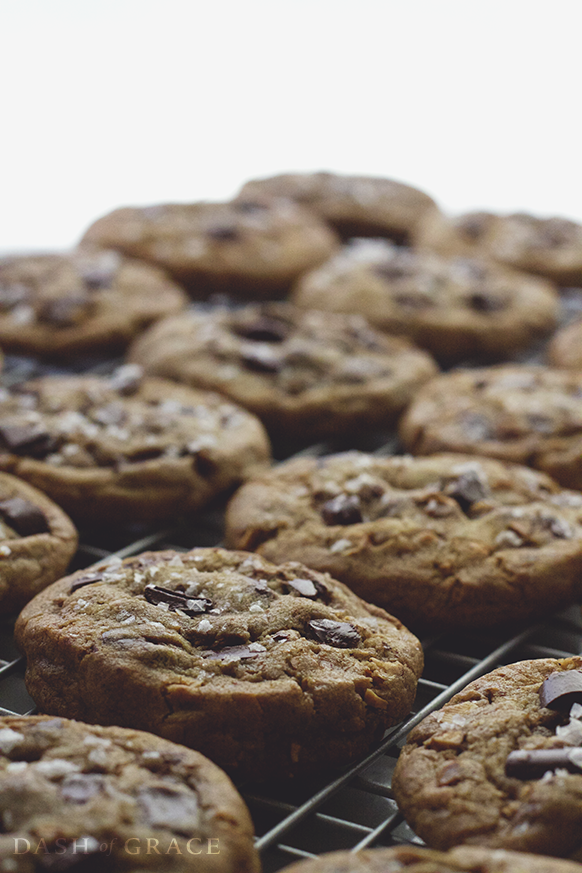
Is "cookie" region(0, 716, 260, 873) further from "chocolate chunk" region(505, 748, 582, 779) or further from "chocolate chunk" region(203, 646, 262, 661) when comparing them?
"chocolate chunk" region(505, 748, 582, 779)

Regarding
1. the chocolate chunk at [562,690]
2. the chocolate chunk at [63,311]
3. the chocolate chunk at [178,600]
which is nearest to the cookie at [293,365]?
the chocolate chunk at [63,311]

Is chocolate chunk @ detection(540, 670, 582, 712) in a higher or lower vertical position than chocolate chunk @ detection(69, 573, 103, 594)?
lower

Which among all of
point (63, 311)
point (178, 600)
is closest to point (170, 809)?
point (178, 600)

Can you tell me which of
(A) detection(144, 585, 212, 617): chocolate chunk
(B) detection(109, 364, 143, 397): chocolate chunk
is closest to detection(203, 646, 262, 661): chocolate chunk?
(A) detection(144, 585, 212, 617): chocolate chunk

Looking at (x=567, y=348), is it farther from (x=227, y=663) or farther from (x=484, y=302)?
(x=227, y=663)

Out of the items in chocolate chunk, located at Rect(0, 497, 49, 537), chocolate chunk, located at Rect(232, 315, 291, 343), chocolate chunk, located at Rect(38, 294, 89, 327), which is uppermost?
chocolate chunk, located at Rect(38, 294, 89, 327)

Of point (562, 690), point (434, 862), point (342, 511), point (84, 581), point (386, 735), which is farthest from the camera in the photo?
point (342, 511)

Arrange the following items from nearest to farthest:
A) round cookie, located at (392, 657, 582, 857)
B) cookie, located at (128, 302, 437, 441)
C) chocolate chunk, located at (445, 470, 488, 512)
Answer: round cookie, located at (392, 657, 582, 857) → chocolate chunk, located at (445, 470, 488, 512) → cookie, located at (128, 302, 437, 441)
